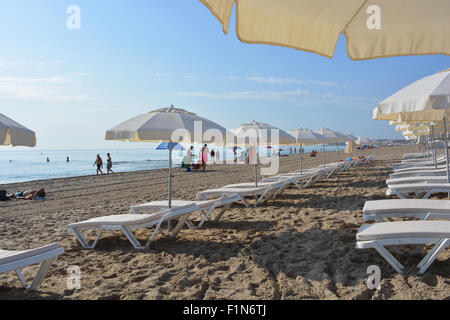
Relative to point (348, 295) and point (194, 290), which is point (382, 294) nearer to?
point (348, 295)

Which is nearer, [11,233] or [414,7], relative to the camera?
[414,7]

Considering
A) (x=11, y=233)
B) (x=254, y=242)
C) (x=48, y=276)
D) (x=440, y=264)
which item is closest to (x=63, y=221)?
(x=11, y=233)

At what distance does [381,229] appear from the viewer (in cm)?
295

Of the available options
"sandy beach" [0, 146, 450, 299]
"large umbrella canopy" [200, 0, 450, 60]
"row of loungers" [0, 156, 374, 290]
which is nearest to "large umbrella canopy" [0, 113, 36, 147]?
"row of loungers" [0, 156, 374, 290]

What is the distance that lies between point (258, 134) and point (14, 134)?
4.66m

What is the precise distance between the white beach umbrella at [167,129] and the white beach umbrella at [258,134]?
1876mm

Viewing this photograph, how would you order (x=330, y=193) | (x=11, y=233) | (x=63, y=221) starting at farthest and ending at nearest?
(x=330, y=193) < (x=63, y=221) < (x=11, y=233)

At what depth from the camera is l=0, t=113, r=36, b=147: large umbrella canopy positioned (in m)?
3.57

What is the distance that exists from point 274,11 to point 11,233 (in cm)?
553

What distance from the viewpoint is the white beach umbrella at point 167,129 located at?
4250 mm

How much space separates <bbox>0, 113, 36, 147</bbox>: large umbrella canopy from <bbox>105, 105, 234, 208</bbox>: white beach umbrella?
93cm

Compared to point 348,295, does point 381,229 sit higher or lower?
higher

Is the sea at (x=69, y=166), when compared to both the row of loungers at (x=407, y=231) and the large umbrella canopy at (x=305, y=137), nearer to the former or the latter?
the large umbrella canopy at (x=305, y=137)

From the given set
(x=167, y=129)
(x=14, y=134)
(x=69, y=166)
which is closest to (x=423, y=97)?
(x=167, y=129)
